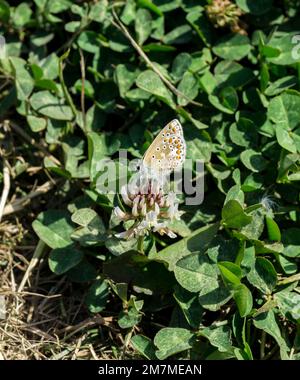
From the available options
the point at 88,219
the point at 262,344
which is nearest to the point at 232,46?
the point at 88,219

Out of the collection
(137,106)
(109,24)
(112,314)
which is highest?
(109,24)

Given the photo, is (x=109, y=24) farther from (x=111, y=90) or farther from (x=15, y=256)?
(x=15, y=256)

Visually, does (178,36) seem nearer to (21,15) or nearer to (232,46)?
(232,46)

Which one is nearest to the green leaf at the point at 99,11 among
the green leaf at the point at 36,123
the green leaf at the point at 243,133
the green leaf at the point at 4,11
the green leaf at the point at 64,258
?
the green leaf at the point at 4,11

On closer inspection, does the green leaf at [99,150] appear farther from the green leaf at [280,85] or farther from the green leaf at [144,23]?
the green leaf at [280,85]

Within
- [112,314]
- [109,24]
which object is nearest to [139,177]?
[112,314]

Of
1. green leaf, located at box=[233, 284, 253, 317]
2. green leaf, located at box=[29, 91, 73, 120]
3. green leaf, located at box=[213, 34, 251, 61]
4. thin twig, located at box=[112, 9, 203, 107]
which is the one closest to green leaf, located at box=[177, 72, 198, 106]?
thin twig, located at box=[112, 9, 203, 107]
